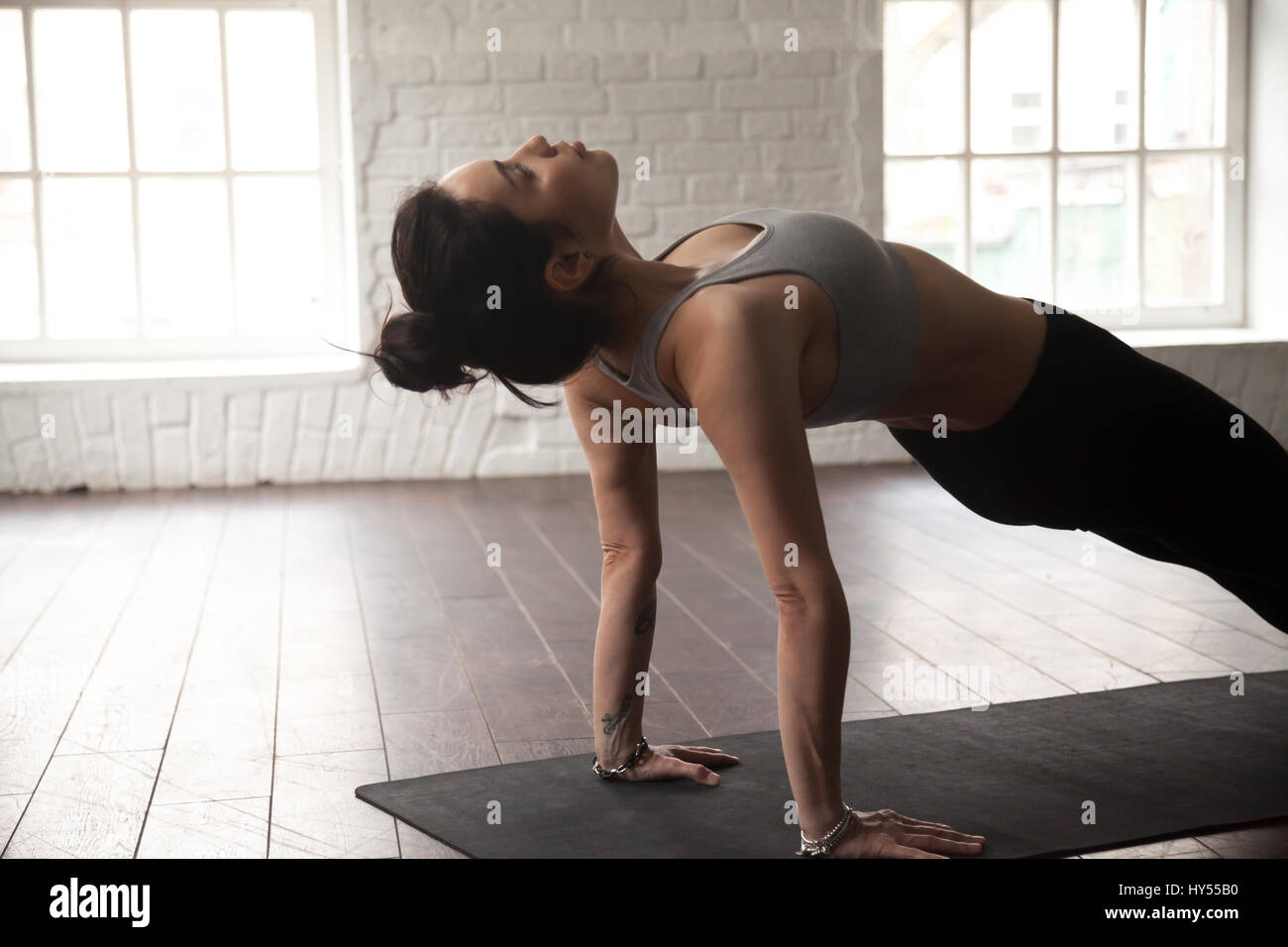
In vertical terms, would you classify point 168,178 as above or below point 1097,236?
above

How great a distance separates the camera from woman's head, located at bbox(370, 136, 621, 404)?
1.65 m

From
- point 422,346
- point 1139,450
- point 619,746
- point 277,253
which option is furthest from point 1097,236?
point 422,346

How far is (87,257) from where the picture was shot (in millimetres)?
5434

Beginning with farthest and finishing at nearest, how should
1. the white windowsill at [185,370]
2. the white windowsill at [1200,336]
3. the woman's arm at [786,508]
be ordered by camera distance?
the white windowsill at [1200,336] → the white windowsill at [185,370] → the woman's arm at [786,508]

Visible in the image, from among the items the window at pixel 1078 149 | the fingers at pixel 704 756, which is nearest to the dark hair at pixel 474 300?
the fingers at pixel 704 756

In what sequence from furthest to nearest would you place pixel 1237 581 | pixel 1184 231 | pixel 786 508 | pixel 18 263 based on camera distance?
pixel 1184 231 → pixel 18 263 → pixel 1237 581 → pixel 786 508

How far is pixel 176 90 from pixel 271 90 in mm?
364

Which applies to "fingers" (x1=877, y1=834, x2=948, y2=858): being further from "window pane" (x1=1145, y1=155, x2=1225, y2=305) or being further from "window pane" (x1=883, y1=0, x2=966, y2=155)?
"window pane" (x1=1145, y1=155, x2=1225, y2=305)

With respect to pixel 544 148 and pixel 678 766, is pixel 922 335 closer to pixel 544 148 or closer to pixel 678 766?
pixel 544 148

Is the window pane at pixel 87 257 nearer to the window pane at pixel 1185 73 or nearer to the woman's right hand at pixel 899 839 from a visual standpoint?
the window pane at pixel 1185 73

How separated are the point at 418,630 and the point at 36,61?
345 centimetres

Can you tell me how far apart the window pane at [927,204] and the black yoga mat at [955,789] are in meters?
3.62

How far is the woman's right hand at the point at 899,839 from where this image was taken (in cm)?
169
